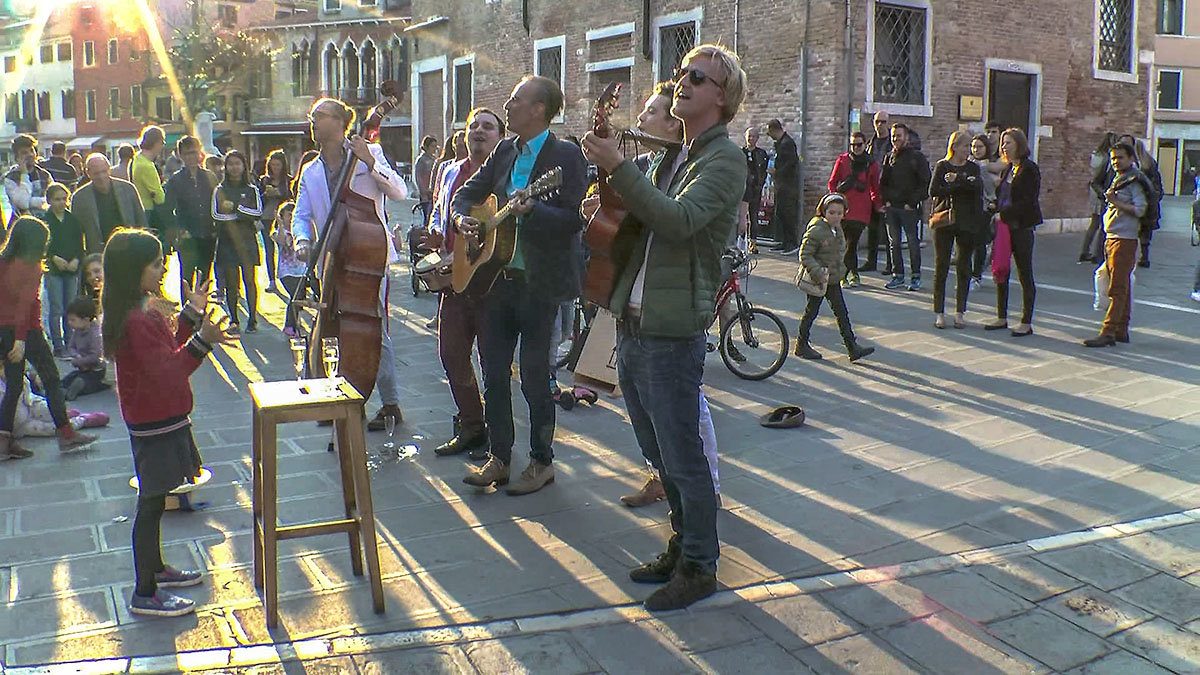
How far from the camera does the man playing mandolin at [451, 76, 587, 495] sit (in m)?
5.07

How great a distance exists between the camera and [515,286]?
17.1 ft

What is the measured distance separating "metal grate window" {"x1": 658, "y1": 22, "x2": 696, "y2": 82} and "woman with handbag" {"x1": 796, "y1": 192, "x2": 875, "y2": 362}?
11.1 meters

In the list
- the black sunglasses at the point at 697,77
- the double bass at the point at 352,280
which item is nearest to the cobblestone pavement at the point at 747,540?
the double bass at the point at 352,280

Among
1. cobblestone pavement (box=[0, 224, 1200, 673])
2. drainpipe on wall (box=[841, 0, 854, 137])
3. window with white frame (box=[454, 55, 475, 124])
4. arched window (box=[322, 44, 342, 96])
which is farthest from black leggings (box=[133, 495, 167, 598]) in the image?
arched window (box=[322, 44, 342, 96])

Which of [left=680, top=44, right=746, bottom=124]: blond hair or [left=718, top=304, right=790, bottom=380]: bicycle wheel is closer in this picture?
[left=680, top=44, right=746, bottom=124]: blond hair

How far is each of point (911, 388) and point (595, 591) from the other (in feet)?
14.2

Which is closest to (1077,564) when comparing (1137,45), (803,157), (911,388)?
(911,388)

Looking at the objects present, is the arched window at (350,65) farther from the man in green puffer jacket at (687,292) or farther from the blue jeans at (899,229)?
the man in green puffer jacket at (687,292)

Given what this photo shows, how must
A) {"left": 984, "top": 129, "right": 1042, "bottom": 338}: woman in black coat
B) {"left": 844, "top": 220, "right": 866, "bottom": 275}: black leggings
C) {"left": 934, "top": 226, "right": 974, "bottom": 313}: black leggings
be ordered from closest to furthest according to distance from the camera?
1. {"left": 984, "top": 129, "right": 1042, "bottom": 338}: woman in black coat
2. {"left": 934, "top": 226, "right": 974, "bottom": 313}: black leggings
3. {"left": 844, "top": 220, "right": 866, "bottom": 275}: black leggings

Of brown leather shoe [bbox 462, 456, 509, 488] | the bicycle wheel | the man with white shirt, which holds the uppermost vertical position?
the man with white shirt

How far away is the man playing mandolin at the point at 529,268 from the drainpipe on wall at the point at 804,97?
11877 mm

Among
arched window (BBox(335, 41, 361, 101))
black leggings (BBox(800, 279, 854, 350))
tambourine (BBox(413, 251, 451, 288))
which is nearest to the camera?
tambourine (BBox(413, 251, 451, 288))

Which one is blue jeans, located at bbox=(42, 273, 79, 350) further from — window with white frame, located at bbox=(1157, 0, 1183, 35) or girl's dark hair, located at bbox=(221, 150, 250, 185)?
window with white frame, located at bbox=(1157, 0, 1183, 35)

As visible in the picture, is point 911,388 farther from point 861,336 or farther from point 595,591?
point 595,591
